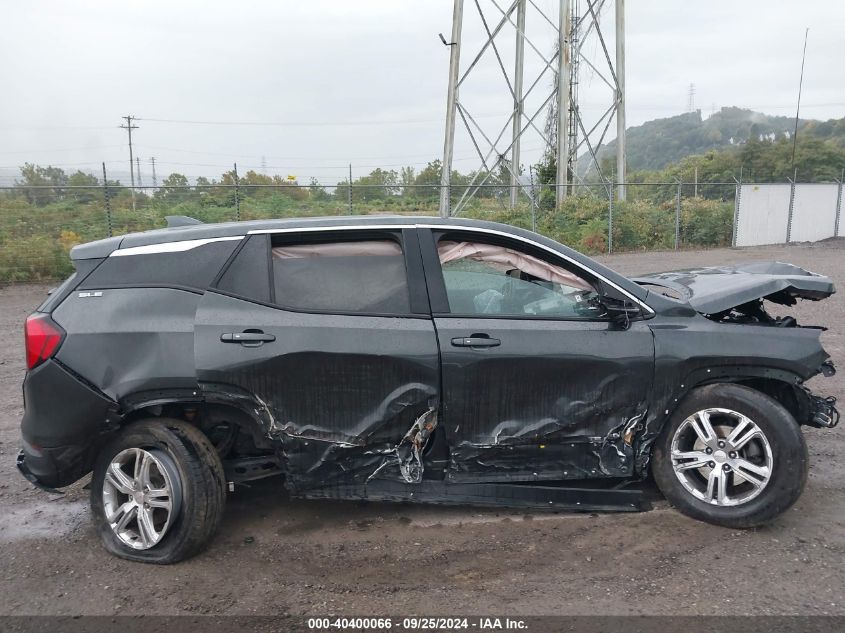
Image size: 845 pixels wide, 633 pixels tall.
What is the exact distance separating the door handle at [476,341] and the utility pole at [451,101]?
1670cm

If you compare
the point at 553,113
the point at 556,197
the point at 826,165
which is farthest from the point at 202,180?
the point at 826,165

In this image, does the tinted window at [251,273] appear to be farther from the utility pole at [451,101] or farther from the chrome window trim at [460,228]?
the utility pole at [451,101]

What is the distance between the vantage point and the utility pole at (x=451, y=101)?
68.5ft

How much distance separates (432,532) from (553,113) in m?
29.1

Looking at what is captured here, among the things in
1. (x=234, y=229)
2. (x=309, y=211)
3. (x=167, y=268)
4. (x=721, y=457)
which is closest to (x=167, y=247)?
(x=167, y=268)

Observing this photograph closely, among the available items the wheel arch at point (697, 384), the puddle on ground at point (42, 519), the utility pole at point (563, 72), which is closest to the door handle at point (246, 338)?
the puddle on ground at point (42, 519)

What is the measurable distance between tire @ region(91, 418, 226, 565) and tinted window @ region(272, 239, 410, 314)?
921 mm

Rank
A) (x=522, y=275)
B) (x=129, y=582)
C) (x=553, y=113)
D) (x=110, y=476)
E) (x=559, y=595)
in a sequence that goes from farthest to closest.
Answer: (x=553, y=113) → (x=522, y=275) → (x=110, y=476) → (x=129, y=582) → (x=559, y=595)

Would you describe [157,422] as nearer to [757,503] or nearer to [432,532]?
[432,532]

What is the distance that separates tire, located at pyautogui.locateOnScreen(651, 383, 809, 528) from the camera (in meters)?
3.86

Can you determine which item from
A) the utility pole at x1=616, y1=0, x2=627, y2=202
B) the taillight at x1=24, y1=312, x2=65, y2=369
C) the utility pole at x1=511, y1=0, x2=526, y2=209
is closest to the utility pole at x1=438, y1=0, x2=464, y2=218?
the utility pole at x1=511, y1=0, x2=526, y2=209

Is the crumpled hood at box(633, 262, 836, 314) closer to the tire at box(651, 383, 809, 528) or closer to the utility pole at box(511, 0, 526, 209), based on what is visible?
the tire at box(651, 383, 809, 528)

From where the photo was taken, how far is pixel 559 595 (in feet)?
11.1

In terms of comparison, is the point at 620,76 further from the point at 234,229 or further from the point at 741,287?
the point at 234,229
